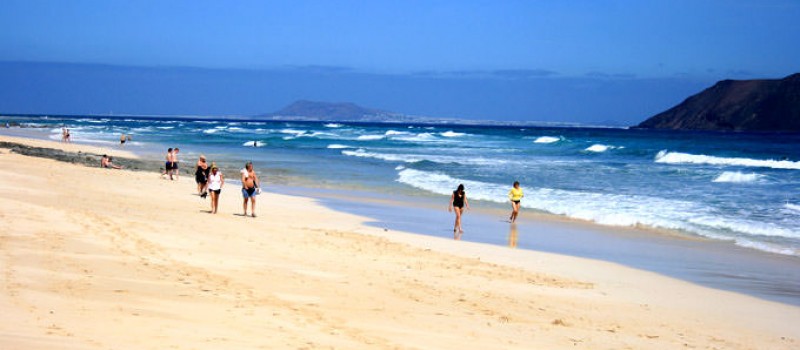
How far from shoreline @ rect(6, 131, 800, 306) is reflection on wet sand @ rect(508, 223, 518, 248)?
28mm

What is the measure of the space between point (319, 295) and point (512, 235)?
852 centimetres

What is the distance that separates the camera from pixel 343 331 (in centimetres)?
761

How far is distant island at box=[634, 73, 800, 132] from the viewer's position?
506 feet

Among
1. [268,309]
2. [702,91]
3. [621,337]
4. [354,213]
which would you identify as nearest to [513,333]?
[621,337]

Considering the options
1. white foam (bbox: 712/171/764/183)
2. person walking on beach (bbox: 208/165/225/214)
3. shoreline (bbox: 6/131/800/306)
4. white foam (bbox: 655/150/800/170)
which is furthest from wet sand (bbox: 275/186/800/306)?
white foam (bbox: 655/150/800/170)

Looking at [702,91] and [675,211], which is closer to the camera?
[675,211]

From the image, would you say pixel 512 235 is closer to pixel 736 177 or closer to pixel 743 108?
pixel 736 177

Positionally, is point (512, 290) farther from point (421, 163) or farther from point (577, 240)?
point (421, 163)

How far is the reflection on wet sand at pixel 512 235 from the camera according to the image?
15.8m

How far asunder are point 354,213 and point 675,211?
8132mm

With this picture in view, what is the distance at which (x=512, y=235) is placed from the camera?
17.2 meters

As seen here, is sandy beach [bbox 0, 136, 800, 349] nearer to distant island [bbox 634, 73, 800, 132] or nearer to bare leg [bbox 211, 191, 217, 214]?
bare leg [bbox 211, 191, 217, 214]

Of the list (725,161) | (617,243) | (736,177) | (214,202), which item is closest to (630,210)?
(617,243)

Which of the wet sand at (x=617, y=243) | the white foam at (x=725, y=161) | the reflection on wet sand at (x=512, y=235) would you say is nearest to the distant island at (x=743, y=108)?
the white foam at (x=725, y=161)
